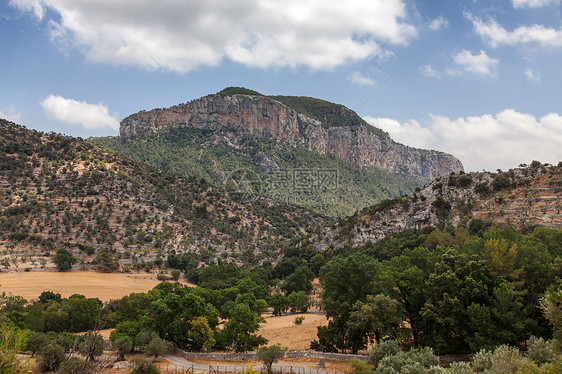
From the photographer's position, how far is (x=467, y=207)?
2363 inches

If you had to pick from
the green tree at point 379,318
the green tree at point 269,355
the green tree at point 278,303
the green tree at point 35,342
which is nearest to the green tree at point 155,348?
the green tree at point 35,342

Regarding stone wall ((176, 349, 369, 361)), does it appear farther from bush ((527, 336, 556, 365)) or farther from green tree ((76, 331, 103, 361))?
green tree ((76, 331, 103, 361))

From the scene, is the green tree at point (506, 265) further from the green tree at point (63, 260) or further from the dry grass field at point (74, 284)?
the green tree at point (63, 260)

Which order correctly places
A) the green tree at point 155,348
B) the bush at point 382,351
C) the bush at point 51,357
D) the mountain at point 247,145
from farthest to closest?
1. the mountain at point 247,145
2. the green tree at point 155,348
3. the bush at point 51,357
4. the bush at point 382,351

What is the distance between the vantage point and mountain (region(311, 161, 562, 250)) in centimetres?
5184

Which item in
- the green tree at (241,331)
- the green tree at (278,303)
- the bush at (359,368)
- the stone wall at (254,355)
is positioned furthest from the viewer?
the green tree at (278,303)

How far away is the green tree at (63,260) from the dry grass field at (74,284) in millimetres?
1218

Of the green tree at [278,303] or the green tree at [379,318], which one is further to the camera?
the green tree at [278,303]

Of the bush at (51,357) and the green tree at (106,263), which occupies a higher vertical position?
the green tree at (106,263)

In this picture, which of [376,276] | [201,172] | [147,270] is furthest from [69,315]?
[201,172]

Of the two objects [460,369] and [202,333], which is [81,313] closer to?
[202,333]

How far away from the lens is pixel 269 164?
15888 cm

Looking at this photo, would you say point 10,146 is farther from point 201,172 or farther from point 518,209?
point 518,209

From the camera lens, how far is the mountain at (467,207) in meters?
51.8
